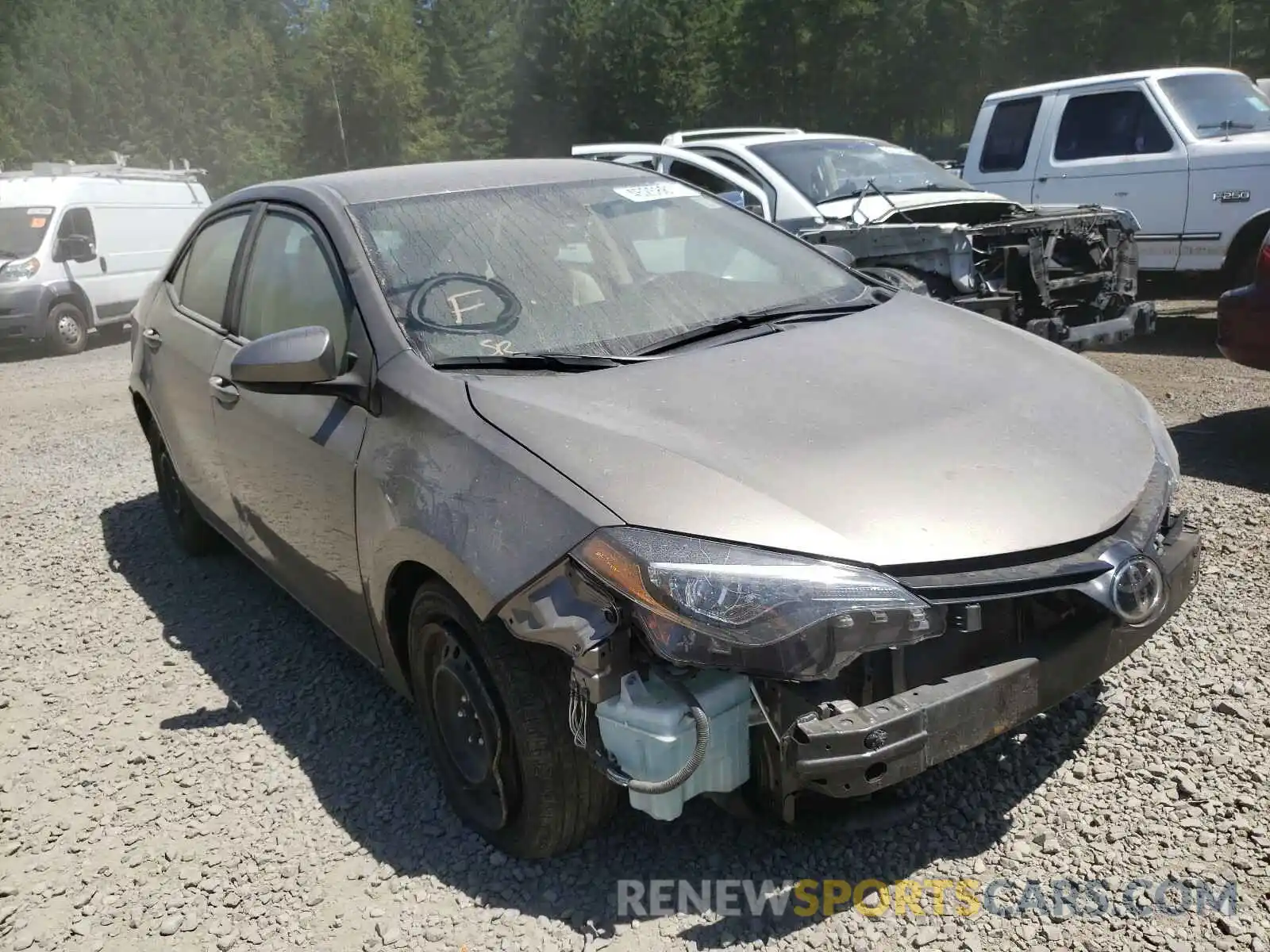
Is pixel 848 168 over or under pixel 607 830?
over

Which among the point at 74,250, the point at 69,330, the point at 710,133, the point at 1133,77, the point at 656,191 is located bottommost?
the point at 69,330

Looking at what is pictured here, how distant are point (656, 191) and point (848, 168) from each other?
16.2 feet

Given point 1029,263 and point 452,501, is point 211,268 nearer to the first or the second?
point 452,501

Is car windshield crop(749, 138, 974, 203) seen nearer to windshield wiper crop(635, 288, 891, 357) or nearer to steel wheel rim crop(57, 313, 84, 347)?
windshield wiper crop(635, 288, 891, 357)

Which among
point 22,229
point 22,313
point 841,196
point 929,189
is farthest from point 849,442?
point 22,229

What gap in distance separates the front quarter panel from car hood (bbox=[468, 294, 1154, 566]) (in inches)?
2.5

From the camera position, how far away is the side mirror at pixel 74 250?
13.2 metres

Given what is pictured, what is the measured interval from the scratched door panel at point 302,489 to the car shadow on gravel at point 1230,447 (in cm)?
399

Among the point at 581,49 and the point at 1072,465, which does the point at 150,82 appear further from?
the point at 1072,465

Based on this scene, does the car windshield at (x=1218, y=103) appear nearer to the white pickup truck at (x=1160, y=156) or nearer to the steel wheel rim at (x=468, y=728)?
the white pickup truck at (x=1160, y=156)

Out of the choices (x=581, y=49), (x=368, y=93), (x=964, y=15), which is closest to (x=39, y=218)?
(x=964, y=15)

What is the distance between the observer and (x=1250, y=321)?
17.0 feet

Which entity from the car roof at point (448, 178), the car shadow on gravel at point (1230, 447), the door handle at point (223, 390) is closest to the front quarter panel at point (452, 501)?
the car roof at point (448, 178)

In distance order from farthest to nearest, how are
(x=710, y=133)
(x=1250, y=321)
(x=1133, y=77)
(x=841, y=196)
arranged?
(x=710, y=133) < (x=1133, y=77) < (x=841, y=196) < (x=1250, y=321)
